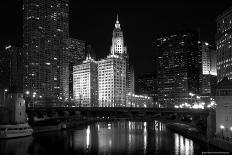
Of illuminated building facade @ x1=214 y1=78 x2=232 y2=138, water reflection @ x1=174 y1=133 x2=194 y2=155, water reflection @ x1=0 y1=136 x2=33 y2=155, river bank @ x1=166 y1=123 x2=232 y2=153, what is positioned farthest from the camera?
illuminated building facade @ x1=214 y1=78 x2=232 y2=138

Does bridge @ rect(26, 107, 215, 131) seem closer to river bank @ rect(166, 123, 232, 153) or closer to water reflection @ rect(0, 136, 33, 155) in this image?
river bank @ rect(166, 123, 232, 153)

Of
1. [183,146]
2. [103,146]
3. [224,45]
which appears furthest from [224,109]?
[224,45]

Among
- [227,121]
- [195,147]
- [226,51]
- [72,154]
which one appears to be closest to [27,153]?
[72,154]

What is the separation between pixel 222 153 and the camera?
63.0 metres

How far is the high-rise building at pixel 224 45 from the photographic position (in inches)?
6240

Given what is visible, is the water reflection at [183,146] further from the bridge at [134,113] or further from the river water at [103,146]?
the bridge at [134,113]

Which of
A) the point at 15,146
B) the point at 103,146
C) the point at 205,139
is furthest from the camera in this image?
the point at 205,139

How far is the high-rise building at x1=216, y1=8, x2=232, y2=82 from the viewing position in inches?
6240

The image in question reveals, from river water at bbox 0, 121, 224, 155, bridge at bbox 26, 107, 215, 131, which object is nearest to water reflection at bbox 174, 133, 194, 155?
river water at bbox 0, 121, 224, 155

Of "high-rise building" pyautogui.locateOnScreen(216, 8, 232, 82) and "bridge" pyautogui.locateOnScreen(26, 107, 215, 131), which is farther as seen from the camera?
"high-rise building" pyautogui.locateOnScreen(216, 8, 232, 82)

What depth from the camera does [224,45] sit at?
165500mm

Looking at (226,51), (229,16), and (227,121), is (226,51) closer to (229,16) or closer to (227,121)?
(229,16)

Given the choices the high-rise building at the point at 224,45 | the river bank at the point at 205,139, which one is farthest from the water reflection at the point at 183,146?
the high-rise building at the point at 224,45

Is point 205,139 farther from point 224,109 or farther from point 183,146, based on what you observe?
point 224,109
